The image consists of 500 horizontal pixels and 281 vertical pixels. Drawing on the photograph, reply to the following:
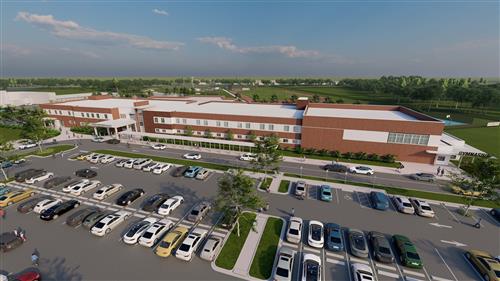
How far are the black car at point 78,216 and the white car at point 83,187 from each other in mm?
6379

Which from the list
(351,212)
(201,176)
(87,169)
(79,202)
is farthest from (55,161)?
(351,212)

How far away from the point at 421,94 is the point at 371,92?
242 feet

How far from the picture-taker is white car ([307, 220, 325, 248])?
21453mm

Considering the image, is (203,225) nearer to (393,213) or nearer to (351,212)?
(351,212)

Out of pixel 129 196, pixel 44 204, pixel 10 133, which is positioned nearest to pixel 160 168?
pixel 129 196

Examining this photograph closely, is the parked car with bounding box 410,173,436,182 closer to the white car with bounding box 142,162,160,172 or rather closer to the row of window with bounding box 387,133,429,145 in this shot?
the row of window with bounding box 387,133,429,145

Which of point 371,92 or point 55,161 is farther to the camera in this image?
point 371,92

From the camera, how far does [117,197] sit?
1198 inches

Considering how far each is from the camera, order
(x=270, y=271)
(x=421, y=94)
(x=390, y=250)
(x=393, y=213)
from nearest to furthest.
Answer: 1. (x=270, y=271)
2. (x=390, y=250)
3. (x=393, y=213)
4. (x=421, y=94)

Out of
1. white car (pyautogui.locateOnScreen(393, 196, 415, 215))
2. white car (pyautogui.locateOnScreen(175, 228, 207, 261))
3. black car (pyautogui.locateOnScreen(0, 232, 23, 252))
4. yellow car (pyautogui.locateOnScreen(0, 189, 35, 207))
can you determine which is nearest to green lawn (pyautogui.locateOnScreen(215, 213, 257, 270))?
white car (pyautogui.locateOnScreen(175, 228, 207, 261))

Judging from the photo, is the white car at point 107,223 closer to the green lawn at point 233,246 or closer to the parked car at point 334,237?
the green lawn at point 233,246

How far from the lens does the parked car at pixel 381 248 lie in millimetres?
19703

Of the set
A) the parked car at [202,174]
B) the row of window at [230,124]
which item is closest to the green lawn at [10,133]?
the row of window at [230,124]

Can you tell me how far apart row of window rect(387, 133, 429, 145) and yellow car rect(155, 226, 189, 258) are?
4235 centimetres
